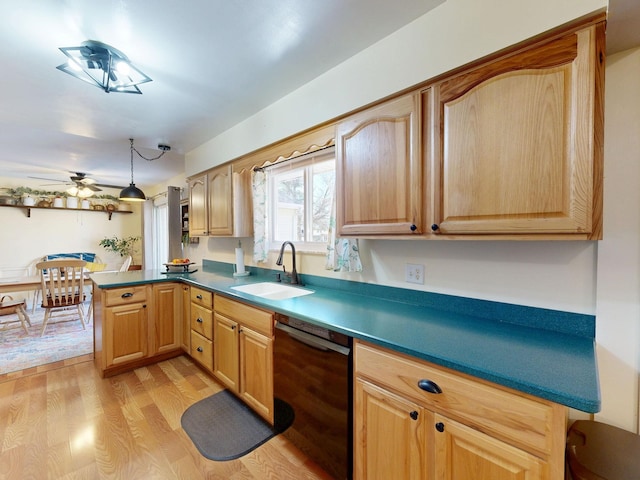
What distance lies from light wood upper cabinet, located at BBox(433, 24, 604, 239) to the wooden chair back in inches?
178

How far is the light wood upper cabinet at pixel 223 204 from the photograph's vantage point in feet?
8.68

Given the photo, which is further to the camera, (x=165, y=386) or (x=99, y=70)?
(x=165, y=386)

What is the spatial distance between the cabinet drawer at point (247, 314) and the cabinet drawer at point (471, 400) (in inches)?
28.6

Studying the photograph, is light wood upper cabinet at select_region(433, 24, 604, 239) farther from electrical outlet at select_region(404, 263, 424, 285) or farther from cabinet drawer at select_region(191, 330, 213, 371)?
cabinet drawer at select_region(191, 330, 213, 371)

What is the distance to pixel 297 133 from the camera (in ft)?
6.61

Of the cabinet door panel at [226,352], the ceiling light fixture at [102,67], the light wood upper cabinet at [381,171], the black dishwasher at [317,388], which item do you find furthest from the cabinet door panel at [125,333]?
the light wood upper cabinet at [381,171]

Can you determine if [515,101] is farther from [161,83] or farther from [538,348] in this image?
[161,83]

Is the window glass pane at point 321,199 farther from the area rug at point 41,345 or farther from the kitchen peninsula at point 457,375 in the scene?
the area rug at point 41,345

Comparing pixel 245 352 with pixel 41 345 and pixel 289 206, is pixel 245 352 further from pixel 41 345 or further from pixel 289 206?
pixel 41 345

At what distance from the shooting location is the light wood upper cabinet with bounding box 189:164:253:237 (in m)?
2.65

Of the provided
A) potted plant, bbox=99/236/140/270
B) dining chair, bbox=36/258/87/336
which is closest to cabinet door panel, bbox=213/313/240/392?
dining chair, bbox=36/258/87/336

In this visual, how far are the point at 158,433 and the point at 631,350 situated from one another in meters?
2.48

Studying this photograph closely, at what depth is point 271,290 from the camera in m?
2.29

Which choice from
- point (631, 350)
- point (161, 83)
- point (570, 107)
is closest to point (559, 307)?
Answer: point (631, 350)
